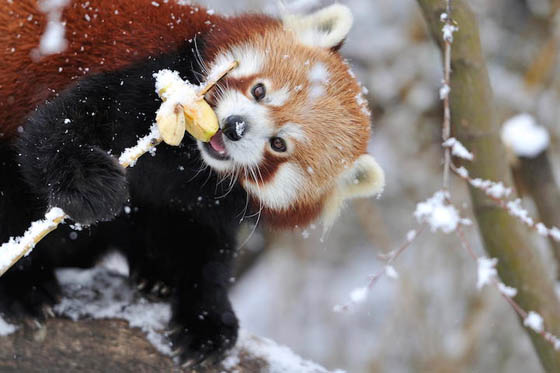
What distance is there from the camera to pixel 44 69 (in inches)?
103

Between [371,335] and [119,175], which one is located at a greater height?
[371,335]

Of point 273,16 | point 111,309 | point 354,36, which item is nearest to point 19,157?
point 111,309

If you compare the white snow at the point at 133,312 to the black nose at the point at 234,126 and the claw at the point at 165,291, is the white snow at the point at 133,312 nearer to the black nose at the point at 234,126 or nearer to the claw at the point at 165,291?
the claw at the point at 165,291

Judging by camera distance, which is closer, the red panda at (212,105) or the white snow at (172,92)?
the white snow at (172,92)

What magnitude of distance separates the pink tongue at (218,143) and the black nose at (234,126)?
6cm

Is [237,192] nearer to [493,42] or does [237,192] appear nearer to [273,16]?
[273,16]

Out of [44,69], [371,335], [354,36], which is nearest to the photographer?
[44,69]

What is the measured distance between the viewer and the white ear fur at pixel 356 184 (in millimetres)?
2611

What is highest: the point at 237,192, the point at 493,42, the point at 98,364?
the point at 493,42

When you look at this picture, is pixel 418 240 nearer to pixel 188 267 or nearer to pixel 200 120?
pixel 188 267

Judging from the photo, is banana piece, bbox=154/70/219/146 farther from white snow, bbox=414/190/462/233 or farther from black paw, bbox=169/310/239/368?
black paw, bbox=169/310/239/368

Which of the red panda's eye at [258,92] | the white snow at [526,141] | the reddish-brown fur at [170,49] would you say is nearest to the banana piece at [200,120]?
the red panda's eye at [258,92]

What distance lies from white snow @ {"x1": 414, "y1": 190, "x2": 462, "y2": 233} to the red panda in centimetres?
68

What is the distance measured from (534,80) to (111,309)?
3.93 m
